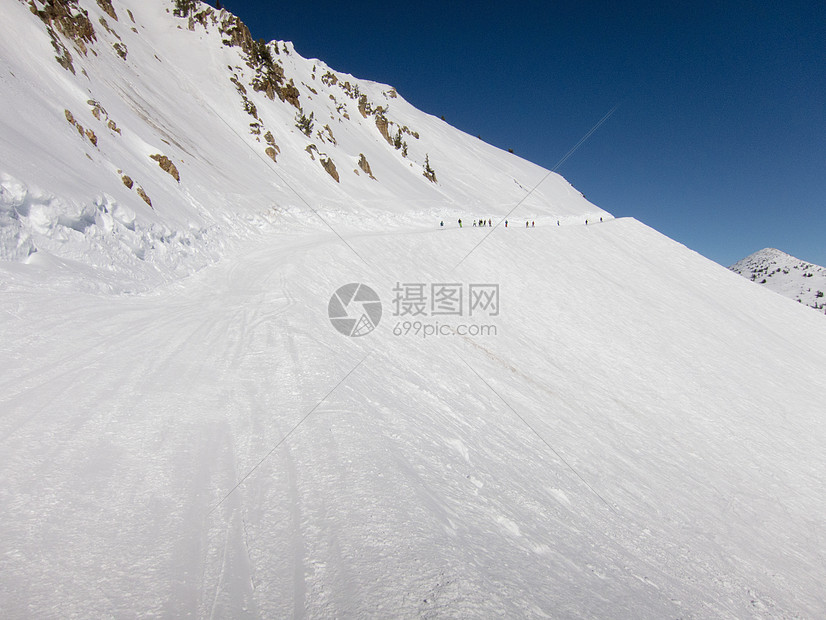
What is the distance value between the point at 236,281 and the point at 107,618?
34.8 feet

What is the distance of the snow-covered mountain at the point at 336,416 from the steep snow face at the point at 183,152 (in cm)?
18

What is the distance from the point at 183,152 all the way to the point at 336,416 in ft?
84.7

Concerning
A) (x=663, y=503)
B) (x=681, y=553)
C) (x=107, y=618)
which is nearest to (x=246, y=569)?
(x=107, y=618)

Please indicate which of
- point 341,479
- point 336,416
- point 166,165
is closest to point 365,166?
point 166,165

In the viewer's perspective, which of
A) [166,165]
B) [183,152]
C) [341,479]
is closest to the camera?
[341,479]

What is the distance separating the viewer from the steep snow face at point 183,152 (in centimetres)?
977

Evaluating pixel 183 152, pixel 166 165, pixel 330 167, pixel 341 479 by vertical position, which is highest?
pixel 330 167

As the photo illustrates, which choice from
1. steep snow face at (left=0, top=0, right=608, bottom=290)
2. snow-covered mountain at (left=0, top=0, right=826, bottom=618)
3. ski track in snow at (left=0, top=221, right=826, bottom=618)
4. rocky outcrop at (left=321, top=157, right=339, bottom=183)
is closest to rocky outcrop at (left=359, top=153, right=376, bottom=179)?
steep snow face at (left=0, top=0, right=608, bottom=290)

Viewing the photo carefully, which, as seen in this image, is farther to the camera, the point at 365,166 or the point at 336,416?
the point at 365,166

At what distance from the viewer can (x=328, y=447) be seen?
15.1 ft

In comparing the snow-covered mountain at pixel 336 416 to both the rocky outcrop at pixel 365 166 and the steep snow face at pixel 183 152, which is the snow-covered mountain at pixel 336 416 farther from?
the rocky outcrop at pixel 365 166

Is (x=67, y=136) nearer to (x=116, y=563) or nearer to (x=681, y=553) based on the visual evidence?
(x=116, y=563)

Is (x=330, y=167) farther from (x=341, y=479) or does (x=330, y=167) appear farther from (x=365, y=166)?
(x=341, y=479)

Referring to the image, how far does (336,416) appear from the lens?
5.30 m
